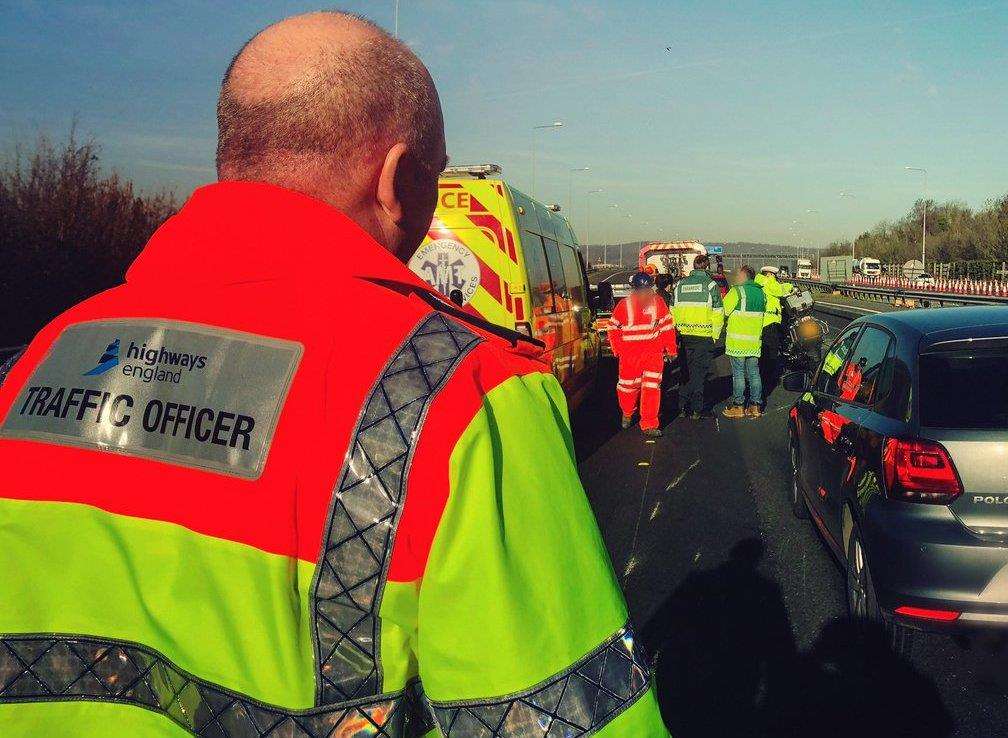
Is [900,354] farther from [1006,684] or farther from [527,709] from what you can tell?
[527,709]

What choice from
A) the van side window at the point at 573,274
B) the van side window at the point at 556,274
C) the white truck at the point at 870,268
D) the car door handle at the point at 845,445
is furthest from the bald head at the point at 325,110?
the white truck at the point at 870,268

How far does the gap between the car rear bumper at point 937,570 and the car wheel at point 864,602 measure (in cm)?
18

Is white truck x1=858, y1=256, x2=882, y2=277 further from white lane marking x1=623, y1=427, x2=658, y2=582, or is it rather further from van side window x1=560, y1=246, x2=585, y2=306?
white lane marking x1=623, y1=427, x2=658, y2=582

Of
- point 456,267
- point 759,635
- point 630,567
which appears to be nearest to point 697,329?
point 456,267

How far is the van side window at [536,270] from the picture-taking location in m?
7.91

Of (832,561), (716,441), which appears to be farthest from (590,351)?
(832,561)

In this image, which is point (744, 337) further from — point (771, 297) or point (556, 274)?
point (771, 297)

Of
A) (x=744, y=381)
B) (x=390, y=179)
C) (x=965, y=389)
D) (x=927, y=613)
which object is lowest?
(x=744, y=381)

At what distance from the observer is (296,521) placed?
1104 millimetres

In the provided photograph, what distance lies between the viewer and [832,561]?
222 inches

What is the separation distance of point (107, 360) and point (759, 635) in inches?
157

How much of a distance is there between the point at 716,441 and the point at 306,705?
29.9 feet

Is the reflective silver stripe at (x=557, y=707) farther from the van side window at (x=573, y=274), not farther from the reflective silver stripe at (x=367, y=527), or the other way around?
the van side window at (x=573, y=274)

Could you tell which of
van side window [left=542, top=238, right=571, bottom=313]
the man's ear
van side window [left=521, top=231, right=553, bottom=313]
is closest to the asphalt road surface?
van side window [left=521, top=231, right=553, bottom=313]
